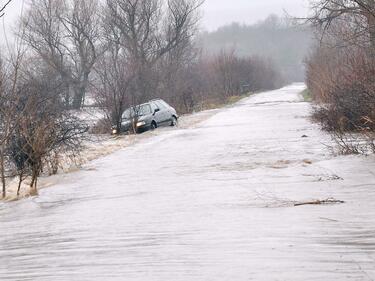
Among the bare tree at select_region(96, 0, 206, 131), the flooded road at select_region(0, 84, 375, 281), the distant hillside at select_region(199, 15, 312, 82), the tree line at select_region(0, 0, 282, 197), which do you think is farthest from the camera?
the distant hillside at select_region(199, 15, 312, 82)

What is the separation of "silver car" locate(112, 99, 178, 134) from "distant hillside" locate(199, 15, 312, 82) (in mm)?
120212

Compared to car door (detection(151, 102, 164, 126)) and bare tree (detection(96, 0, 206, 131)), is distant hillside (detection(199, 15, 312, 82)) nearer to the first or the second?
bare tree (detection(96, 0, 206, 131))

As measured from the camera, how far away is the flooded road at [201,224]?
5.18 meters

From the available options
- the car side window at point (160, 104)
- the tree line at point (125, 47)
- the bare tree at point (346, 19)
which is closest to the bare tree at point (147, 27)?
the tree line at point (125, 47)

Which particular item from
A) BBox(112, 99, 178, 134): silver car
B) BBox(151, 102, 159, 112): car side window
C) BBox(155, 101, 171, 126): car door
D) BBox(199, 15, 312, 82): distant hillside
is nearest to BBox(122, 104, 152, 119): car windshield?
BBox(112, 99, 178, 134): silver car

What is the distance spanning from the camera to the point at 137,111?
2502 cm

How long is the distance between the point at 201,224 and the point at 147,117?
18040 mm

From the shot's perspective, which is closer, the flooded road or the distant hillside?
the flooded road

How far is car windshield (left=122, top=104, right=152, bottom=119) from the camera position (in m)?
24.9

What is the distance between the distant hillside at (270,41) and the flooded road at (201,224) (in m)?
136

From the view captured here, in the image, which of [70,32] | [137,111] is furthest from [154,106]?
[70,32]

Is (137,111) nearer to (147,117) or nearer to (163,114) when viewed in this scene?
(147,117)

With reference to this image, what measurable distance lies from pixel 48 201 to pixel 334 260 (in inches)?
207

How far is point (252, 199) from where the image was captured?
7879 millimetres
